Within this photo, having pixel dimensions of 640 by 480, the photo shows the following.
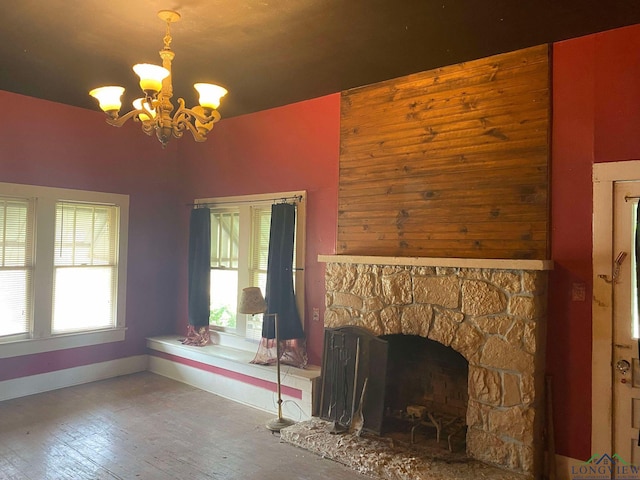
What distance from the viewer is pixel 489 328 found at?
321cm

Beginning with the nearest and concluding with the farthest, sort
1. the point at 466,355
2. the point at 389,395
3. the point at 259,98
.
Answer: the point at 466,355, the point at 389,395, the point at 259,98

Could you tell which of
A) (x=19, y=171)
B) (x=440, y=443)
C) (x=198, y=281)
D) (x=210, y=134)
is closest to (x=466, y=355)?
(x=440, y=443)

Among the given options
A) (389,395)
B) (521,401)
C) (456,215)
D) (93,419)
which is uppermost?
(456,215)

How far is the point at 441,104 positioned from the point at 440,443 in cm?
263

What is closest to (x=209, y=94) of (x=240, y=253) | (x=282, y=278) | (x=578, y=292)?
(x=282, y=278)

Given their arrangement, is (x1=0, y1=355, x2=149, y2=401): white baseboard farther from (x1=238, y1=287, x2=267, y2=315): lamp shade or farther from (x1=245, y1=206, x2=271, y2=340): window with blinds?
(x1=238, y1=287, x2=267, y2=315): lamp shade

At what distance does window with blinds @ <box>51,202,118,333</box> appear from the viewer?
16.5ft

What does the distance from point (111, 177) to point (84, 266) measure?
107 cm

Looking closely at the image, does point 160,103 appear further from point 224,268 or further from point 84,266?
point 84,266

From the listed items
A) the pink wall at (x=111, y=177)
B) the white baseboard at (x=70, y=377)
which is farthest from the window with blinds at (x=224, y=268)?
the white baseboard at (x=70, y=377)

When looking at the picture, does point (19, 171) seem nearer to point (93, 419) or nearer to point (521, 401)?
point (93, 419)

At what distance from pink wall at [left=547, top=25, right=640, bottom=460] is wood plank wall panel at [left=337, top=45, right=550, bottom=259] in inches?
4.4

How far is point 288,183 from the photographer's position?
4.77 meters

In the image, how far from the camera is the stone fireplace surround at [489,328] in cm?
303
